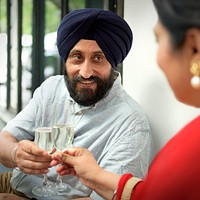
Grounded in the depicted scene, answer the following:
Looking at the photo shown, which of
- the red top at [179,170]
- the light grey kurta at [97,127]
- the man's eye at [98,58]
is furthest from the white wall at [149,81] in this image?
the red top at [179,170]

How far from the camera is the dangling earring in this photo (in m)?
0.67

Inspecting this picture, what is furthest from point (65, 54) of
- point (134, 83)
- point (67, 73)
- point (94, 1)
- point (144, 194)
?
point (144, 194)

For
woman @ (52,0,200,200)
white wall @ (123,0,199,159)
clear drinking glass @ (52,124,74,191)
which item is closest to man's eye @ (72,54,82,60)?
white wall @ (123,0,199,159)

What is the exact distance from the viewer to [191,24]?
26.4 inches

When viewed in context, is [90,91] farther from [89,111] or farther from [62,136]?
[62,136]

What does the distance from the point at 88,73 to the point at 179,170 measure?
3.27ft

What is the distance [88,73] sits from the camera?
1.66m

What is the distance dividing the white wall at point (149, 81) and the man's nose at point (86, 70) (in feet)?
0.95

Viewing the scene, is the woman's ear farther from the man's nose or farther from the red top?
the man's nose

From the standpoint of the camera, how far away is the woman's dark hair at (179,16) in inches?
26.2

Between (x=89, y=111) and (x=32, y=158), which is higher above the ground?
(x=89, y=111)

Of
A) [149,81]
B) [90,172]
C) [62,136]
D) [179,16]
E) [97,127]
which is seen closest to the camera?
[179,16]

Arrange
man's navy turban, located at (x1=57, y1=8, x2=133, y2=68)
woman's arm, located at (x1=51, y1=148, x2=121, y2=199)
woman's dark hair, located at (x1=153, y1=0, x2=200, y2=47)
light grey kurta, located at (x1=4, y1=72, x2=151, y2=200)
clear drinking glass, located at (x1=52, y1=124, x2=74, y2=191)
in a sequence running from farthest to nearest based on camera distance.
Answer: man's navy turban, located at (x1=57, y1=8, x2=133, y2=68)
light grey kurta, located at (x1=4, y1=72, x2=151, y2=200)
clear drinking glass, located at (x1=52, y1=124, x2=74, y2=191)
woman's arm, located at (x1=51, y1=148, x2=121, y2=199)
woman's dark hair, located at (x1=153, y1=0, x2=200, y2=47)

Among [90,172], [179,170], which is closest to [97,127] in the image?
[90,172]
